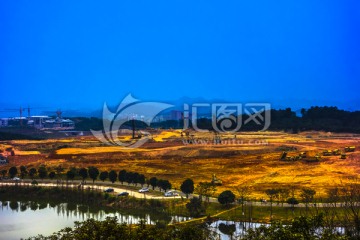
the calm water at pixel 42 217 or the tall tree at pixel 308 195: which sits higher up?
the tall tree at pixel 308 195

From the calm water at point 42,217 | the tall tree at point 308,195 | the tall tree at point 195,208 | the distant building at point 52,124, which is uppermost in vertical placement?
the distant building at point 52,124

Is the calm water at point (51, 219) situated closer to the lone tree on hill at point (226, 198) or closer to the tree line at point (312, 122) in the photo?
the lone tree on hill at point (226, 198)

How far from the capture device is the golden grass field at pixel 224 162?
44438 millimetres

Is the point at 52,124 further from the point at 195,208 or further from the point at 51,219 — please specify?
the point at 195,208

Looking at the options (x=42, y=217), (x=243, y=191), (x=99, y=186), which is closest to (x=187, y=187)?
(x=243, y=191)

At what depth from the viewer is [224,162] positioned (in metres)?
59.0

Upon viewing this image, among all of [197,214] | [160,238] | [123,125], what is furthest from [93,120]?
[160,238]

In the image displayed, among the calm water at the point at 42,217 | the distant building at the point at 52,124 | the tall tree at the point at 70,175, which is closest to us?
the calm water at the point at 42,217

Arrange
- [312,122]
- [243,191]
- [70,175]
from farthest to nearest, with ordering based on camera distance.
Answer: [312,122] → [70,175] → [243,191]

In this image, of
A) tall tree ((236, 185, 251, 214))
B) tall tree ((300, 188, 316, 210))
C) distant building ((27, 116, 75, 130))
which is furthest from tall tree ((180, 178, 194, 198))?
distant building ((27, 116, 75, 130))

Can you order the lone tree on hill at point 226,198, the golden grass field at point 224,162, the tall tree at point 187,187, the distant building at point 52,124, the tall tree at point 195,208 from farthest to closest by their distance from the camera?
the distant building at point 52,124, the golden grass field at point 224,162, the tall tree at point 187,187, the lone tree on hill at point 226,198, the tall tree at point 195,208

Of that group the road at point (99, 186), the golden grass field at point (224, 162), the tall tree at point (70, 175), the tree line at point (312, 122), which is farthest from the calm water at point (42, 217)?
the tree line at point (312, 122)

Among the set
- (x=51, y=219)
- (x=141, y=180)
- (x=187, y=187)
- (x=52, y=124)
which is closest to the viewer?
(x=51, y=219)

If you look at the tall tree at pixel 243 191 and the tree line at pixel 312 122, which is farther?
the tree line at pixel 312 122
